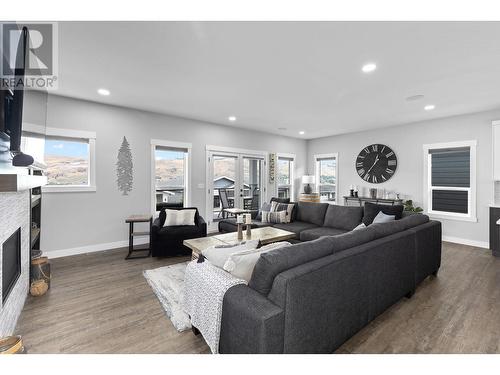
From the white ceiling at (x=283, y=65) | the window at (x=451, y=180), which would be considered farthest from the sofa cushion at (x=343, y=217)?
the window at (x=451, y=180)

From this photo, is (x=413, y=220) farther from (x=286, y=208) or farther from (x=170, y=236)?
(x=170, y=236)

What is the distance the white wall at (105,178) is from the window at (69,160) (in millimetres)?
98

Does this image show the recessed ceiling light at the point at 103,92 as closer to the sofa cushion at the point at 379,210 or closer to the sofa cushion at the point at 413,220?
the sofa cushion at the point at 413,220

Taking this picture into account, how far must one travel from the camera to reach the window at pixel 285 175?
704cm

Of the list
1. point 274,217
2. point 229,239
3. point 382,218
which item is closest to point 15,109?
point 229,239

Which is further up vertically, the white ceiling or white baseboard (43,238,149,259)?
the white ceiling

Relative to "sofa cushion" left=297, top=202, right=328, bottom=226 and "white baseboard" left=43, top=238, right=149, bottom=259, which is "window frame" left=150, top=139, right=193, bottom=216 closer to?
"white baseboard" left=43, top=238, right=149, bottom=259

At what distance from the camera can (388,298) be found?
216 centimetres

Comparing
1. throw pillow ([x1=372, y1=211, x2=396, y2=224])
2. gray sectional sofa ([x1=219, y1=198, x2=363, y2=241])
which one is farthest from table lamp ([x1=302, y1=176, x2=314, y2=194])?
throw pillow ([x1=372, y1=211, x2=396, y2=224])

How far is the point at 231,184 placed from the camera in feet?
19.4

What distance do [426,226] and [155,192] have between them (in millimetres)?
4528

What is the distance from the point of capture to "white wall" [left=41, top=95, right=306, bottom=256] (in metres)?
3.78

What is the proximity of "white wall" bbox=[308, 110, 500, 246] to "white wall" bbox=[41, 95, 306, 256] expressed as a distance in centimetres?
419
